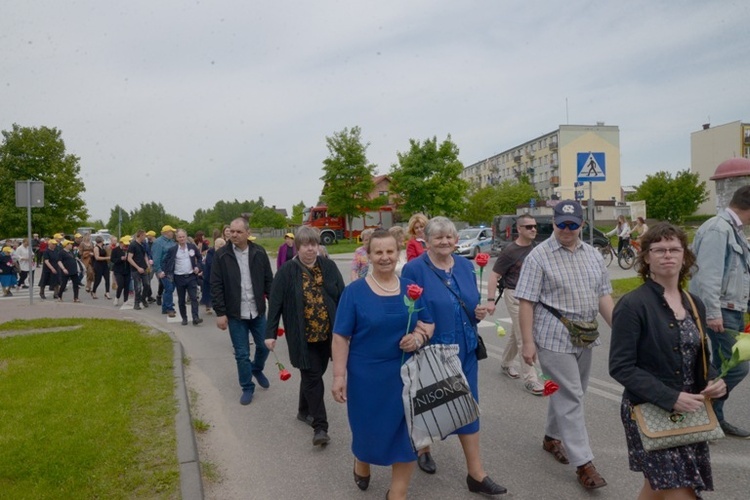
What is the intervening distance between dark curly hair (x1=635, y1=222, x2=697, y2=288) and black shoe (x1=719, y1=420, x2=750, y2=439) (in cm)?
243

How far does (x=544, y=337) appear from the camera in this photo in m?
3.87

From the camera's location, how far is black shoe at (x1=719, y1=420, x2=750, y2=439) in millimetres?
4496

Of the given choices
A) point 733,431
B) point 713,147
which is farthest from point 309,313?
point 713,147

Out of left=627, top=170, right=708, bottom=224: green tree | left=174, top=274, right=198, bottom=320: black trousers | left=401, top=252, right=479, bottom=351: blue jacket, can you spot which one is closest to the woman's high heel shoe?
left=401, top=252, right=479, bottom=351: blue jacket

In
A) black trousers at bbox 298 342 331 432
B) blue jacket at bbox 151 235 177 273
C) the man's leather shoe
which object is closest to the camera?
black trousers at bbox 298 342 331 432

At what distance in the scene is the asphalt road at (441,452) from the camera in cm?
377

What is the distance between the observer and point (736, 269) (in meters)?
4.29

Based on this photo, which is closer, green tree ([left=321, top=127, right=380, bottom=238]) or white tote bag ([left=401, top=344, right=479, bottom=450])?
white tote bag ([left=401, top=344, right=479, bottom=450])

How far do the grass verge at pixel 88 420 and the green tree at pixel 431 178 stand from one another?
3860 centimetres

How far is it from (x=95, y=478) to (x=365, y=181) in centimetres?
3990

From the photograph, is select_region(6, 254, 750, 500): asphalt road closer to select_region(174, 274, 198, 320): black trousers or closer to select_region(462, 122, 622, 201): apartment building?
select_region(174, 274, 198, 320): black trousers

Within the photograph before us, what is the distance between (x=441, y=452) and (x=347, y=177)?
3941cm

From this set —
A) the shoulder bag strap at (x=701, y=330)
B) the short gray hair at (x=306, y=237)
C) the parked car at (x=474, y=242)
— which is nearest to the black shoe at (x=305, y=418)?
the short gray hair at (x=306, y=237)

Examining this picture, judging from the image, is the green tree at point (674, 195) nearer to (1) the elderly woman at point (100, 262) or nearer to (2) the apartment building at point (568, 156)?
(2) the apartment building at point (568, 156)
